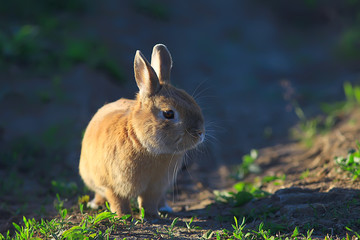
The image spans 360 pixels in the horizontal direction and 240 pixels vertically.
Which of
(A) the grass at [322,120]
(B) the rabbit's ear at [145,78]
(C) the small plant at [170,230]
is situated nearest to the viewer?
A: (C) the small plant at [170,230]

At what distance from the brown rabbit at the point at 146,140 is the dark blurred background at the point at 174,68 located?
49.0 inches

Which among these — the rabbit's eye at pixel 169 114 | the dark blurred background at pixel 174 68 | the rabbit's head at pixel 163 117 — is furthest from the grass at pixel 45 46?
the rabbit's eye at pixel 169 114

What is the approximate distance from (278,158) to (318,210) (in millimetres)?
2499

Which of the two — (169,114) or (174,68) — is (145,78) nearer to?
(169,114)

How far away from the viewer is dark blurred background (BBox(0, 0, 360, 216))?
6734 millimetres

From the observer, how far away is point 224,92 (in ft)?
31.3

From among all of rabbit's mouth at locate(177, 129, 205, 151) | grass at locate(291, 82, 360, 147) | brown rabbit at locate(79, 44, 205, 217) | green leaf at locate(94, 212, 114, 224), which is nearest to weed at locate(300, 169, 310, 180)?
grass at locate(291, 82, 360, 147)

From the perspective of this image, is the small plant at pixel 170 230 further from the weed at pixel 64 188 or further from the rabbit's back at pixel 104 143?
the weed at pixel 64 188

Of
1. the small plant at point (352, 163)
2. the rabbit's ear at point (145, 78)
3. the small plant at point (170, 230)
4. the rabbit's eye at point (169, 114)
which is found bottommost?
the small plant at point (170, 230)

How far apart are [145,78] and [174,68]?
5724mm

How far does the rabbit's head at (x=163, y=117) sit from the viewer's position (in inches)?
160

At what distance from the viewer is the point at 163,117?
13.5ft

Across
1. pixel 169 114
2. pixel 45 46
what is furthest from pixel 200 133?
pixel 45 46

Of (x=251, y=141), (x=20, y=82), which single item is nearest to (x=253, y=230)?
(x=251, y=141)
